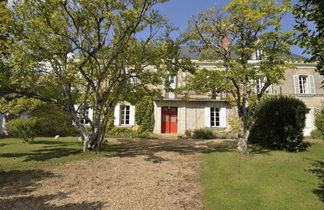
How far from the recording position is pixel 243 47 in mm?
6684

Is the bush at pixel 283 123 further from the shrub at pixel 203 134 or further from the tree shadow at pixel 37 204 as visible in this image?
the tree shadow at pixel 37 204

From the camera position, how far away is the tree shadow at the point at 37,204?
3.11 metres

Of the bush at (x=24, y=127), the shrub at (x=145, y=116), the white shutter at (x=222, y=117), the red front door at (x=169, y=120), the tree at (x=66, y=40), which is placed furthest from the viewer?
the red front door at (x=169, y=120)

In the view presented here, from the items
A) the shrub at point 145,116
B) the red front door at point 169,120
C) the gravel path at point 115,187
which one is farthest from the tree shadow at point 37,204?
the red front door at point 169,120

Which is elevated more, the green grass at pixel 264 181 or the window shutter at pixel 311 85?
the window shutter at pixel 311 85

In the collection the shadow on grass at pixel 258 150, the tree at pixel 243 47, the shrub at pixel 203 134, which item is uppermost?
the tree at pixel 243 47

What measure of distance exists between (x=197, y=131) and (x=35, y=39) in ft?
35.0

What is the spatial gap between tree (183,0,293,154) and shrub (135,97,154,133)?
7321 mm

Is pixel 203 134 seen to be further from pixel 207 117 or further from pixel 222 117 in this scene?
pixel 222 117

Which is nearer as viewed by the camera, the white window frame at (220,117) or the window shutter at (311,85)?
the white window frame at (220,117)

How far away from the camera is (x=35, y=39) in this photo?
18.2 feet

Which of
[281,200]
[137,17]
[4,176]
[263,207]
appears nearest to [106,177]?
[4,176]

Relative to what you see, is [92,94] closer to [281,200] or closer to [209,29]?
[209,29]

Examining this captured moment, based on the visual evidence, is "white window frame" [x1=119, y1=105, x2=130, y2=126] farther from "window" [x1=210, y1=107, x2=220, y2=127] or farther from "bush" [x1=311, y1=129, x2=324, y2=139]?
"bush" [x1=311, y1=129, x2=324, y2=139]
